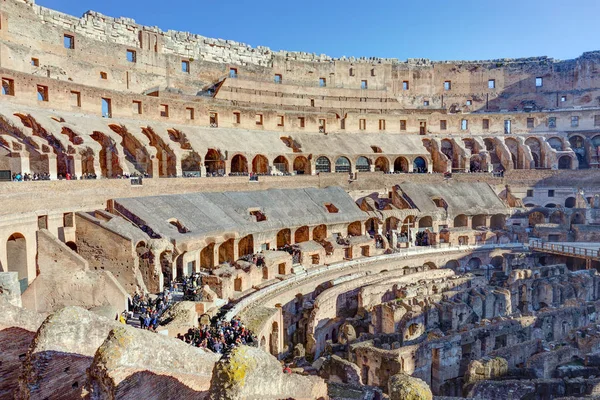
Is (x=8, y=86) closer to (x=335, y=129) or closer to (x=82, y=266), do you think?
(x=82, y=266)

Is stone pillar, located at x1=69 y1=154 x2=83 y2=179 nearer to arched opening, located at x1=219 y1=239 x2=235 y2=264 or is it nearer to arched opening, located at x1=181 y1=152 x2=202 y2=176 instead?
arched opening, located at x1=181 y1=152 x2=202 y2=176

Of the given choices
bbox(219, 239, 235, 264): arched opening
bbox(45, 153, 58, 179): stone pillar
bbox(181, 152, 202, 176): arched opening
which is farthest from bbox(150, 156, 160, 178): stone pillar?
bbox(219, 239, 235, 264): arched opening

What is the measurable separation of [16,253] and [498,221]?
3605cm

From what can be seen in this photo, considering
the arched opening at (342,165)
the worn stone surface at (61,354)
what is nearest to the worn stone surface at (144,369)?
the worn stone surface at (61,354)

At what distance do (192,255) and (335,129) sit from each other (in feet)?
88.6

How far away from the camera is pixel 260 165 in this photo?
40.1 m

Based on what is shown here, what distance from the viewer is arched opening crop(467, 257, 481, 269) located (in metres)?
31.6

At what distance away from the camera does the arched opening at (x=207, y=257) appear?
2485 cm

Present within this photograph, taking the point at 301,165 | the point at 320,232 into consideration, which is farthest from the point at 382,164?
the point at 320,232

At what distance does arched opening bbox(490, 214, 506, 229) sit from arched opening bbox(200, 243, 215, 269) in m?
26.0

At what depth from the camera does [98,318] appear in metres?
8.26

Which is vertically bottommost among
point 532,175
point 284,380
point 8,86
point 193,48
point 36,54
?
point 284,380

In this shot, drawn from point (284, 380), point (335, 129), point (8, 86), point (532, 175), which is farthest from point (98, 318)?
point (532, 175)

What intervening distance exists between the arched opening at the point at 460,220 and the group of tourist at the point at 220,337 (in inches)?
1059
